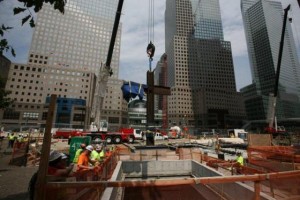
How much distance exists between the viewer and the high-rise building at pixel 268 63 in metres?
141

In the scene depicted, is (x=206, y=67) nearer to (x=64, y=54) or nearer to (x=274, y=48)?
(x=274, y=48)

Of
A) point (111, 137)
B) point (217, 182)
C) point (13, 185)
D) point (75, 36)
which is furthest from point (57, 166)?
point (75, 36)

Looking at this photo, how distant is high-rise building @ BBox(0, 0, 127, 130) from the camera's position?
10469cm

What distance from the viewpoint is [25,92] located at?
97.3 metres

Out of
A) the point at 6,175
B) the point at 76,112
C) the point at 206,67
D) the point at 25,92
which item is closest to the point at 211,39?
the point at 206,67

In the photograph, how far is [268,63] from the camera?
5748 inches

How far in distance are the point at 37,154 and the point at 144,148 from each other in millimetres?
9712

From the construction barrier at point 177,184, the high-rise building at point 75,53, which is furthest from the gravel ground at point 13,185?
the high-rise building at point 75,53

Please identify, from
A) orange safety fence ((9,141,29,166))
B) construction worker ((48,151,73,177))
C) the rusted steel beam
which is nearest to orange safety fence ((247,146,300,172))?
the rusted steel beam

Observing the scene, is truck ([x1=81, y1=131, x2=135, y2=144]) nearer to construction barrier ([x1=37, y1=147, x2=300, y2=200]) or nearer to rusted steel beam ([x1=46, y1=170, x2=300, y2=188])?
construction barrier ([x1=37, y1=147, x2=300, y2=200])

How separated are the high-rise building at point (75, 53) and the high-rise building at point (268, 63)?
342 ft

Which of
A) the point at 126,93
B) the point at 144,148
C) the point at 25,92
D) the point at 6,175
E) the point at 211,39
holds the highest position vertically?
the point at 211,39

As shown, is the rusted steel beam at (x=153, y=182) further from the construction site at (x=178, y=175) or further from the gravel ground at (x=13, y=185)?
the gravel ground at (x=13, y=185)

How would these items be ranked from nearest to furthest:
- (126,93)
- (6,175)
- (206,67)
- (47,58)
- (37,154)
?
(6,175) < (37,154) < (126,93) < (47,58) < (206,67)
